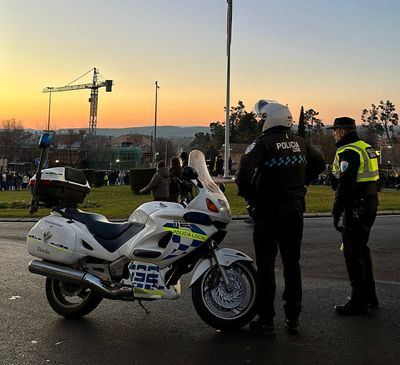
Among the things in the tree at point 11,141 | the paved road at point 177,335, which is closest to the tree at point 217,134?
the tree at point 11,141

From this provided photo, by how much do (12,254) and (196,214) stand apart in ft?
16.9

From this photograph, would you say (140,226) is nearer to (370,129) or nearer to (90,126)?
(370,129)

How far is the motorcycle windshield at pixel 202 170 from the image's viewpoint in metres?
4.71

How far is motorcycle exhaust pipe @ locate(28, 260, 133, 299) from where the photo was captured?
181 inches

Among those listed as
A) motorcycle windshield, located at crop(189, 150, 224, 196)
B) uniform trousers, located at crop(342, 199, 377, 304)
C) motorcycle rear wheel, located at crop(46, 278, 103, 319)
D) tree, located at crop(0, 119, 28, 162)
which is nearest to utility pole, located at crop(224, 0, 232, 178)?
uniform trousers, located at crop(342, 199, 377, 304)

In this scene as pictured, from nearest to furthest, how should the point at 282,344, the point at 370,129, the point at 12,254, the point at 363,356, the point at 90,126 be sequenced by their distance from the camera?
1. the point at 363,356
2. the point at 282,344
3. the point at 12,254
4. the point at 370,129
5. the point at 90,126

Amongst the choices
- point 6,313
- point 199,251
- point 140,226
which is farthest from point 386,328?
point 6,313

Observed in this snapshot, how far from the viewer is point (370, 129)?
103 metres

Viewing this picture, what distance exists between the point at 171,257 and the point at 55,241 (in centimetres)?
118

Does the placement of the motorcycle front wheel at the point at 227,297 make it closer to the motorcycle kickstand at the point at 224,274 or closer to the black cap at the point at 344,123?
the motorcycle kickstand at the point at 224,274

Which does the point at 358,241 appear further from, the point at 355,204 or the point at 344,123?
the point at 344,123

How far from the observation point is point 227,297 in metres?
4.59

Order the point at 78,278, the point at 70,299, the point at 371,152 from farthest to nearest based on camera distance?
the point at 371,152 < the point at 70,299 < the point at 78,278

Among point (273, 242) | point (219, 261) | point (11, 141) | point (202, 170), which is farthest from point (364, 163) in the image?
point (11, 141)
